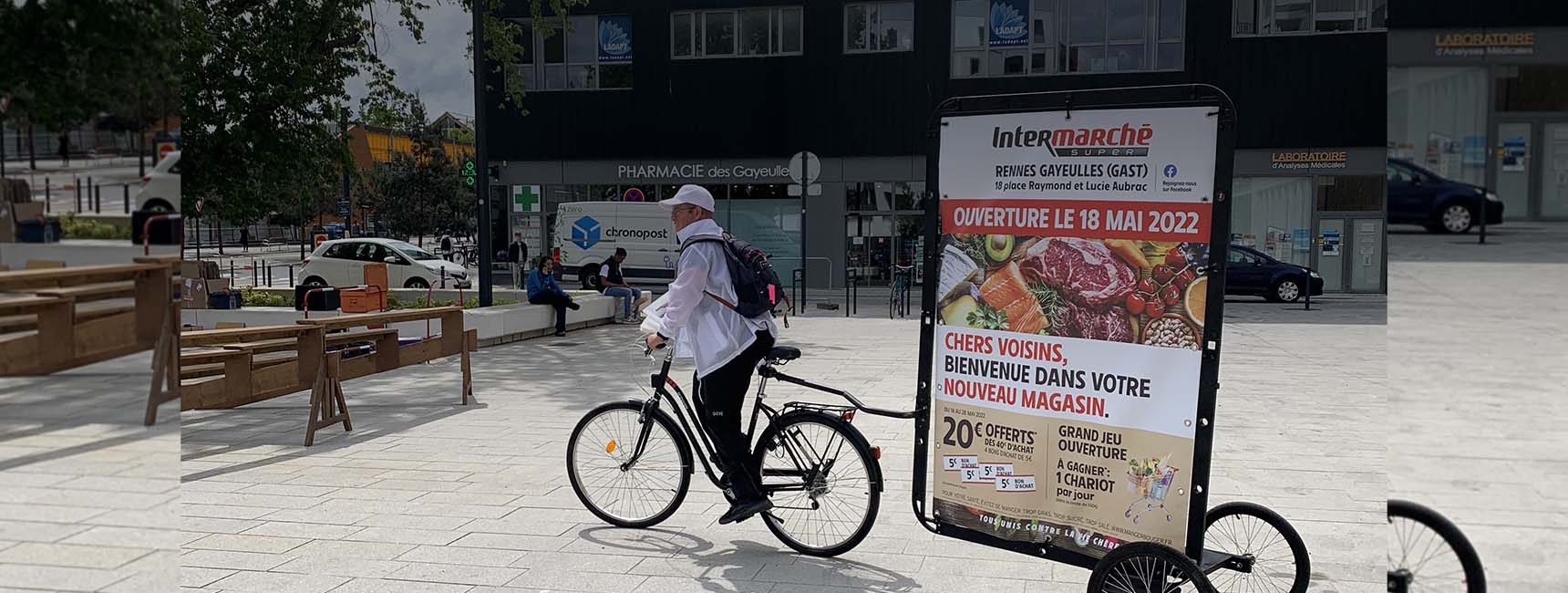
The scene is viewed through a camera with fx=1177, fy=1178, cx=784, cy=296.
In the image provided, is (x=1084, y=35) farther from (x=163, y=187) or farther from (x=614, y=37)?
(x=163, y=187)

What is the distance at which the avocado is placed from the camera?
3.92 metres

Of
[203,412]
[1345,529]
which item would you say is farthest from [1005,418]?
[203,412]

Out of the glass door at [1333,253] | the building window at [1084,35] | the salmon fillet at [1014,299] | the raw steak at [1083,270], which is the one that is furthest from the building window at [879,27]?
the raw steak at [1083,270]

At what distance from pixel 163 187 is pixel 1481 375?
1781mm

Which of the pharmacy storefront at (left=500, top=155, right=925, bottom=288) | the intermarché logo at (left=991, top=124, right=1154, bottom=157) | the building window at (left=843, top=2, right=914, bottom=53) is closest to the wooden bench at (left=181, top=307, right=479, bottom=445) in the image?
the intermarché logo at (left=991, top=124, right=1154, bottom=157)

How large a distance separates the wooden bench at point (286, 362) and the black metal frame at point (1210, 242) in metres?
4.55

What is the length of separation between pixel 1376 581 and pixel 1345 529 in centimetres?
80

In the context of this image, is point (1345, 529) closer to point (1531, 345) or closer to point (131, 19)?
point (1531, 345)

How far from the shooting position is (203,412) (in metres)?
8.66

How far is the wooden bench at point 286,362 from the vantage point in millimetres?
6938

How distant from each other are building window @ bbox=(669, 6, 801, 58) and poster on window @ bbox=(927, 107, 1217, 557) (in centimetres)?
2463

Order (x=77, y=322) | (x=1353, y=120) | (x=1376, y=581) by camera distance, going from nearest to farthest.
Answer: (x=77, y=322) < (x=1376, y=581) < (x=1353, y=120)

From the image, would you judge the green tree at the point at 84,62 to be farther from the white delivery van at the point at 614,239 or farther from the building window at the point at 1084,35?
the white delivery van at the point at 614,239

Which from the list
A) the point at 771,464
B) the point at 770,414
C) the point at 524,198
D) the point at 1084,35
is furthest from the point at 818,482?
the point at 524,198
